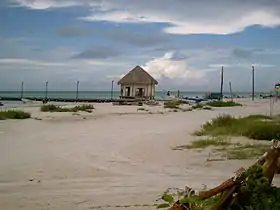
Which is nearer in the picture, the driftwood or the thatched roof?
the driftwood

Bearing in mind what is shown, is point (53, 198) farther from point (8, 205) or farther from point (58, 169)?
point (58, 169)

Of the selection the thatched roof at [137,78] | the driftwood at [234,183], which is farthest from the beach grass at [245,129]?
the thatched roof at [137,78]

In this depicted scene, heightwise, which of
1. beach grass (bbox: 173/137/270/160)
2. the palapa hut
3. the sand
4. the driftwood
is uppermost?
the palapa hut

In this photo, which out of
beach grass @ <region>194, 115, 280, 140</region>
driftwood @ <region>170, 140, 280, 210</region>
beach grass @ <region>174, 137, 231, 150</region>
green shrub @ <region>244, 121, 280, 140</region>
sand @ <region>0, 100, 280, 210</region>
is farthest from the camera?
beach grass @ <region>194, 115, 280, 140</region>

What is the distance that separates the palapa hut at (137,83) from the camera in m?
49.3

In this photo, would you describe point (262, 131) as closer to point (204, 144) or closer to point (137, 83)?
point (204, 144)

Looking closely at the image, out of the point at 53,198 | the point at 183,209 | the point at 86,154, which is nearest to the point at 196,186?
the point at 53,198

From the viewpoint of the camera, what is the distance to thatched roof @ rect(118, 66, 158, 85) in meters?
49.2

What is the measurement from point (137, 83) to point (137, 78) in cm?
54

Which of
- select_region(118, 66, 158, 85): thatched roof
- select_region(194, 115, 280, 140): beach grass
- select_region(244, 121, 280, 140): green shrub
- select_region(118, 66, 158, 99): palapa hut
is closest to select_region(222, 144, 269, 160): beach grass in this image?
select_region(194, 115, 280, 140): beach grass

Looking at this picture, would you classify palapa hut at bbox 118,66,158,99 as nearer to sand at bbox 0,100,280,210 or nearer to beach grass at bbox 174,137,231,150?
sand at bbox 0,100,280,210

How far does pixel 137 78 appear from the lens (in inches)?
1946

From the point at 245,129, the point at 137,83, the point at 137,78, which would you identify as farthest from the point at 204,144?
the point at 137,83

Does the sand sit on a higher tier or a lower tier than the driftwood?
lower
